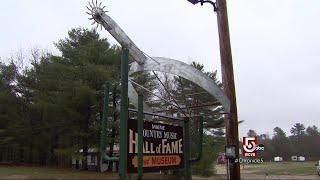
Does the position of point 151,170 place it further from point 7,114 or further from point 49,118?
point 7,114

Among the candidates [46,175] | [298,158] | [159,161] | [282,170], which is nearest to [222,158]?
[46,175]

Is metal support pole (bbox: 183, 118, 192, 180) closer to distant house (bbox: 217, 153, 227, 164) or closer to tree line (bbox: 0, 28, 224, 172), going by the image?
distant house (bbox: 217, 153, 227, 164)

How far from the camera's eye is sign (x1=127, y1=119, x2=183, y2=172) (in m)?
5.27

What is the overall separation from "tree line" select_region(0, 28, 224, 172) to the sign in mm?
29632

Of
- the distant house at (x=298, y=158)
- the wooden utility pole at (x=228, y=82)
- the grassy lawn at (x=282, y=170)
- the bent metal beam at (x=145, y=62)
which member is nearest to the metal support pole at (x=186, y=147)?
the bent metal beam at (x=145, y=62)

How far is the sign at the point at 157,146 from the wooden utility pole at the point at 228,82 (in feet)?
13.7

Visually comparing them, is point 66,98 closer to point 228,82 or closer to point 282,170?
point 282,170

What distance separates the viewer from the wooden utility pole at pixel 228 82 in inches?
416

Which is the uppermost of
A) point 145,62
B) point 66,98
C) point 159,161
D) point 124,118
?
point 66,98

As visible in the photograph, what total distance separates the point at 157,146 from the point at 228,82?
17.0ft

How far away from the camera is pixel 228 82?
10641mm

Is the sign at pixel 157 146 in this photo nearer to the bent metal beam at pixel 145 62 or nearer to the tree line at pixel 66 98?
the bent metal beam at pixel 145 62

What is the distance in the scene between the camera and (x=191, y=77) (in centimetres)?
759

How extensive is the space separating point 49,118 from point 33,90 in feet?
11.6
